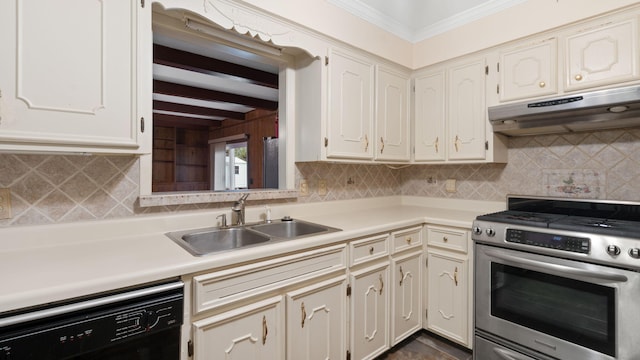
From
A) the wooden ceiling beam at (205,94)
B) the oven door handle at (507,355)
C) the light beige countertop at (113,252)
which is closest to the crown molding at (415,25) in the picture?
the light beige countertop at (113,252)

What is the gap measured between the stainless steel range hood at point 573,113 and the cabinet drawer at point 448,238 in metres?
0.79

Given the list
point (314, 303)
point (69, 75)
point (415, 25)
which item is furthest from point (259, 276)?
point (415, 25)

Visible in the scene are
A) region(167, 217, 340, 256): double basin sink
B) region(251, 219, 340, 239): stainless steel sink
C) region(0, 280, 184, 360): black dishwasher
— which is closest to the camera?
region(0, 280, 184, 360): black dishwasher

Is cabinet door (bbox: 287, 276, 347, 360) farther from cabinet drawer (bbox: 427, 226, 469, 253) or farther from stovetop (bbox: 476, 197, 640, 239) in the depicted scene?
stovetop (bbox: 476, 197, 640, 239)

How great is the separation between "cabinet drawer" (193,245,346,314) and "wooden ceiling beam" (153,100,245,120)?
14.9 ft

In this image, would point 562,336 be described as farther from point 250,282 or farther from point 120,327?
point 120,327

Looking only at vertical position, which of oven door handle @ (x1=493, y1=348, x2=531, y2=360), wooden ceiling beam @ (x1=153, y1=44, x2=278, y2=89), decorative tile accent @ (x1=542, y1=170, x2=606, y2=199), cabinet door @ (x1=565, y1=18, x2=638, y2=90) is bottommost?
oven door handle @ (x1=493, y1=348, x2=531, y2=360)

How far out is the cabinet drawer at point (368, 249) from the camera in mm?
1682

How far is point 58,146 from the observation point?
1.12 m

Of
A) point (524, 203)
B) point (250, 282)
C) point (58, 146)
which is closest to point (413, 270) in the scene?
point (524, 203)

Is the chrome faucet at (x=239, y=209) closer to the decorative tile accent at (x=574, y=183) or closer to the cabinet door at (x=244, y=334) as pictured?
the cabinet door at (x=244, y=334)

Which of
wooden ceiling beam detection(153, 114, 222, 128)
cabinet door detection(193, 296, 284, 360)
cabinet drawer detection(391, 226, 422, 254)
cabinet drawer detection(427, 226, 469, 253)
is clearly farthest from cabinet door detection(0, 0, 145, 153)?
wooden ceiling beam detection(153, 114, 222, 128)

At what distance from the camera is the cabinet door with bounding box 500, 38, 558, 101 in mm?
1890

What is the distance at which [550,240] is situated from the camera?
154 cm
